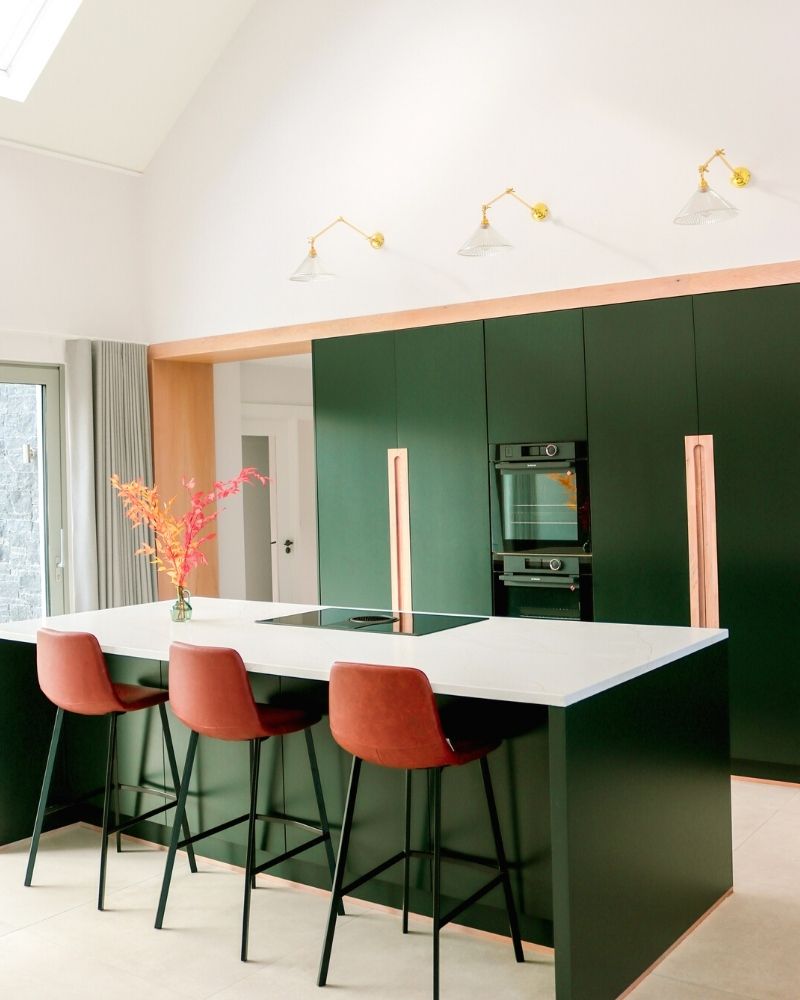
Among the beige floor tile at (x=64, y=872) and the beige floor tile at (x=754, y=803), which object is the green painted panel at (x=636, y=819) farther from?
the beige floor tile at (x=64, y=872)

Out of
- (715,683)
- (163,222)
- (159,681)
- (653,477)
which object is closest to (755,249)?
(653,477)

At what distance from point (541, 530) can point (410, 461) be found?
0.87m

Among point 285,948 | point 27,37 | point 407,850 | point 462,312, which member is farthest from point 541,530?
point 27,37

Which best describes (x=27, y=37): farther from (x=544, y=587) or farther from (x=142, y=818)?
(x=142, y=818)

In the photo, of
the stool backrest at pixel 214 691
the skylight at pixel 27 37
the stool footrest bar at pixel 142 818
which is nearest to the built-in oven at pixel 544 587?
the stool footrest bar at pixel 142 818

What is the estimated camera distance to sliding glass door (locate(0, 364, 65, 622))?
630 centimetres

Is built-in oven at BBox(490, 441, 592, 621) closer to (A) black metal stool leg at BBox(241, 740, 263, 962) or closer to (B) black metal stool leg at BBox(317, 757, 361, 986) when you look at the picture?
(A) black metal stool leg at BBox(241, 740, 263, 962)

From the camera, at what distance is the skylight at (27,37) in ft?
19.4

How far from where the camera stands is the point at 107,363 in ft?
21.8

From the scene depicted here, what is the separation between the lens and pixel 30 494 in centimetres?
646

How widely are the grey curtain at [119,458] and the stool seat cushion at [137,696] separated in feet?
8.73

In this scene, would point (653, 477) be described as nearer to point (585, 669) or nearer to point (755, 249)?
point (755, 249)

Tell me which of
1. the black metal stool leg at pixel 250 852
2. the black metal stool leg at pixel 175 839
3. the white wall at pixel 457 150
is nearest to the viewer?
the black metal stool leg at pixel 250 852

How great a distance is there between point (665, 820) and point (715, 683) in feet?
1.82
